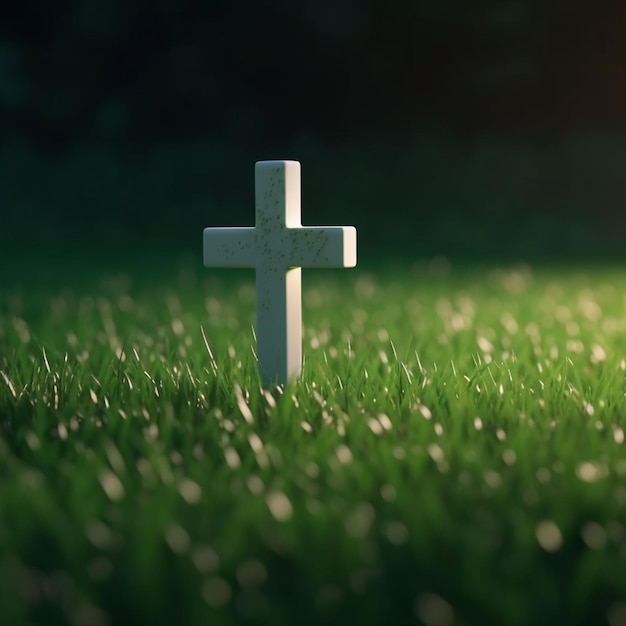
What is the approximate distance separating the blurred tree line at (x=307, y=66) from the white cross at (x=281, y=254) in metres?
11.7

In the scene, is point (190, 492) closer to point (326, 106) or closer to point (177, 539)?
point (177, 539)

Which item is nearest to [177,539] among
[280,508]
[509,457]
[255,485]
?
[280,508]

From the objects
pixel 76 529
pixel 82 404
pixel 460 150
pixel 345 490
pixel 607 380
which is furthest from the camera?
pixel 460 150

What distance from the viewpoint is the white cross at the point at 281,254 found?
4.05 m

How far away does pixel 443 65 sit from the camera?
16.1 meters

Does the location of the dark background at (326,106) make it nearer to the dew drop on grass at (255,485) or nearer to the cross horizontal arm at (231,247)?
the cross horizontal arm at (231,247)

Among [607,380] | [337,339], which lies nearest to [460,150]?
[337,339]

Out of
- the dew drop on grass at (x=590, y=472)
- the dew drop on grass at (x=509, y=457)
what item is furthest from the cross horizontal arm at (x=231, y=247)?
the dew drop on grass at (x=590, y=472)

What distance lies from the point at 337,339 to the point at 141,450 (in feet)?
9.75

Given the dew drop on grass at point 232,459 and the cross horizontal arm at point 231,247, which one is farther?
the cross horizontal arm at point 231,247

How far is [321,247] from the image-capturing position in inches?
159

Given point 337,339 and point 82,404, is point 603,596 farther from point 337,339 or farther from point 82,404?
point 337,339

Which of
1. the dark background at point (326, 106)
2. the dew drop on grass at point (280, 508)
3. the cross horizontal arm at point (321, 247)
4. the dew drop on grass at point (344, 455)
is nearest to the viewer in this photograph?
the dew drop on grass at point (280, 508)

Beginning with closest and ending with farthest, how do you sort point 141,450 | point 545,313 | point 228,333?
point 141,450 < point 228,333 < point 545,313
